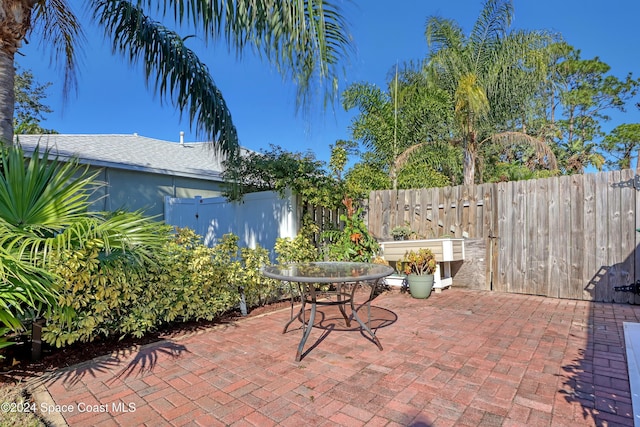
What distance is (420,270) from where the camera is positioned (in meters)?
5.51

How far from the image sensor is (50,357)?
116 inches

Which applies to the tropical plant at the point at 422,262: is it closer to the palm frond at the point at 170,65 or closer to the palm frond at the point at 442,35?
the palm frond at the point at 170,65

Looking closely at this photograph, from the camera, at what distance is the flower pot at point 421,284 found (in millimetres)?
5336

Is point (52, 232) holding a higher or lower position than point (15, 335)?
higher

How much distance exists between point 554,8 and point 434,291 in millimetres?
9609

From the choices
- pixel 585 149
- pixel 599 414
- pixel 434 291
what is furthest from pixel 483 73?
pixel 585 149

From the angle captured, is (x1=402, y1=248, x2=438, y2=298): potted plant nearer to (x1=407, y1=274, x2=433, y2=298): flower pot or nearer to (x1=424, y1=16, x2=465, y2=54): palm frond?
(x1=407, y1=274, x2=433, y2=298): flower pot

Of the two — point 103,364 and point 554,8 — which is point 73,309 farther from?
point 554,8

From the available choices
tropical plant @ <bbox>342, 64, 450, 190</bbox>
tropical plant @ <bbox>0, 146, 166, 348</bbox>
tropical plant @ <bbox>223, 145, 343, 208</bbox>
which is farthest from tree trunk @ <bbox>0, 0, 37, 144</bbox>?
tropical plant @ <bbox>342, 64, 450, 190</bbox>

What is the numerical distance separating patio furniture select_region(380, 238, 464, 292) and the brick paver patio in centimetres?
173

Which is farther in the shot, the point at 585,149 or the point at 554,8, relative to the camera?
the point at 585,149

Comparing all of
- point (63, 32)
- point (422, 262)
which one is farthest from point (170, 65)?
point (422, 262)

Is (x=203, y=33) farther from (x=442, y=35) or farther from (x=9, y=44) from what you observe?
(x=442, y=35)

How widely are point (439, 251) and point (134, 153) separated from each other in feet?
26.3
